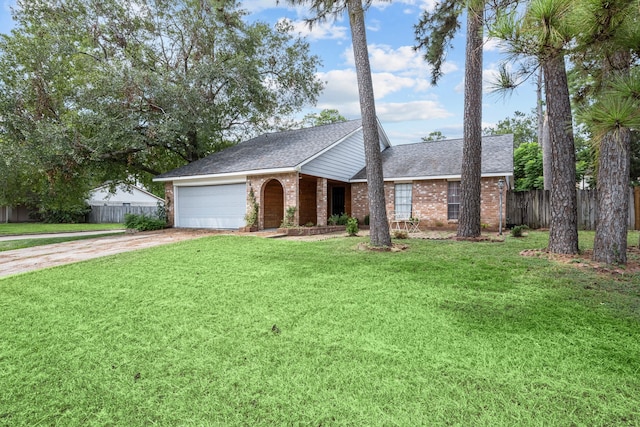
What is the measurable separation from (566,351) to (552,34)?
266cm

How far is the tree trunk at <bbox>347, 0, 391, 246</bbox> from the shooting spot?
7621 mm

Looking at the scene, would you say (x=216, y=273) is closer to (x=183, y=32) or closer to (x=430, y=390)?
(x=430, y=390)

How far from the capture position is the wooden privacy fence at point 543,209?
42.0ft

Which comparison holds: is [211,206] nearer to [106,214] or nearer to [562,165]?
[562,165]

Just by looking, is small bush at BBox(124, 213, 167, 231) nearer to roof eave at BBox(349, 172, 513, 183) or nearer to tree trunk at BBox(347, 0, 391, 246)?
roof eave at BBox(349, 172, 513, 183)

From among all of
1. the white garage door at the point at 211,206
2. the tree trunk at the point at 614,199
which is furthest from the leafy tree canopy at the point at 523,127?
the tree trunk at the point at 614,199

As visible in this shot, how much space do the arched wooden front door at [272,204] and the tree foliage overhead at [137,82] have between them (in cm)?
502

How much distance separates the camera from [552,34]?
2768 millimetres

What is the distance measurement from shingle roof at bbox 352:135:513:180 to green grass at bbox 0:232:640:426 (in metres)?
9.01

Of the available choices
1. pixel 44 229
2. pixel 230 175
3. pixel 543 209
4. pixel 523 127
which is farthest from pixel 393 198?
pixel 523 127

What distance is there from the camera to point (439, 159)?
15.1m

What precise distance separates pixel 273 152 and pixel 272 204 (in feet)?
7.63

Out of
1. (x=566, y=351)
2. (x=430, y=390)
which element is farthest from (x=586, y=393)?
(x=430, y=390)

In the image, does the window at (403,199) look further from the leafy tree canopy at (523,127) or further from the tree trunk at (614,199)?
the leafy tree canopy at (523,127)
